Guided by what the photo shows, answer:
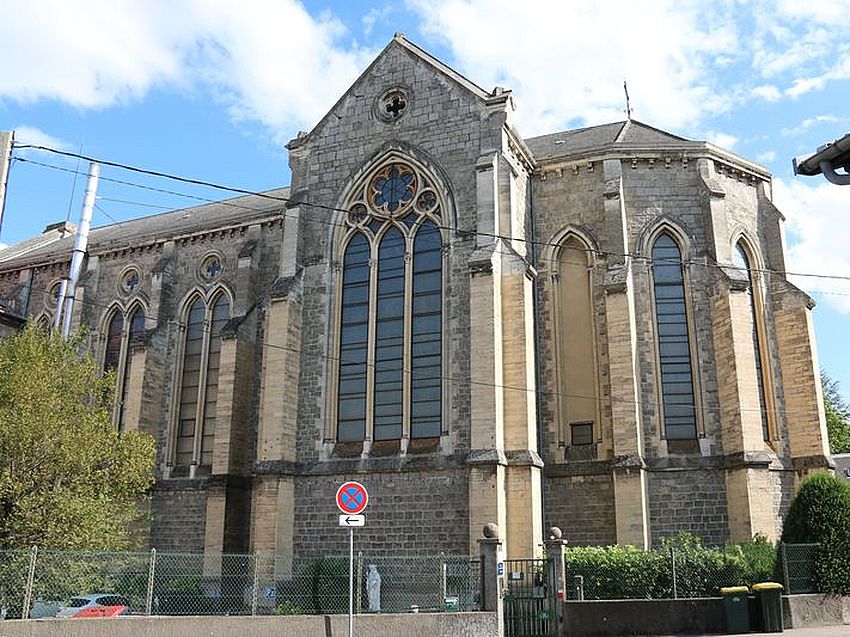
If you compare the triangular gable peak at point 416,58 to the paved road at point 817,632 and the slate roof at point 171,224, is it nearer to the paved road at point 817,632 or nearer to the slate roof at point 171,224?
the slate roof at point 171,224

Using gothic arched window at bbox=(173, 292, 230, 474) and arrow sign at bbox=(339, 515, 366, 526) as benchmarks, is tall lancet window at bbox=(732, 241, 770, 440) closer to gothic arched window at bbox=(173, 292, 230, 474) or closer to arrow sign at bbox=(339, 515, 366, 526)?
arrow sign at bbox=(339, 515, 366, 526)

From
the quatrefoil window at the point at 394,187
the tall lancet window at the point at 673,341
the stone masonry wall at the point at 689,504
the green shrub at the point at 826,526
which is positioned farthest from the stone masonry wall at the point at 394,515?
the quatrefoil window at the point at 394,187

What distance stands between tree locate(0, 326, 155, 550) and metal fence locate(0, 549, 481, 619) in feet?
6.08

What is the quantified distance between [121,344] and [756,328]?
22.6m

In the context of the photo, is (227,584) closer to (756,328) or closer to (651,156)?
(756,328)

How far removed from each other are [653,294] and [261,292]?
1302 centimetres

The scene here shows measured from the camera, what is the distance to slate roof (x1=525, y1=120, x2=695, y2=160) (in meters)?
25.0

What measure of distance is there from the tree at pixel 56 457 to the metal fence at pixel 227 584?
1.85 meters

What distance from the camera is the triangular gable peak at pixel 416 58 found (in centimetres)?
2336

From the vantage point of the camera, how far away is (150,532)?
26.2 metres

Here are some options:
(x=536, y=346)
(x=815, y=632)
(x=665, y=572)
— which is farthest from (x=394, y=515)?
(x=815, y=632)

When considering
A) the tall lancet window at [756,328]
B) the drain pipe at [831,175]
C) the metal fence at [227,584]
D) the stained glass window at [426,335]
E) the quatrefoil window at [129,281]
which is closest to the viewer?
the drain pipe at [831,175]

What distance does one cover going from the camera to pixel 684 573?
1714 centimetres

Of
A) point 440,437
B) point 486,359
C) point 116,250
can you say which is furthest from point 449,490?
point 116,250
